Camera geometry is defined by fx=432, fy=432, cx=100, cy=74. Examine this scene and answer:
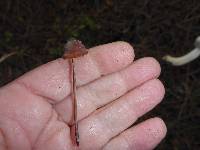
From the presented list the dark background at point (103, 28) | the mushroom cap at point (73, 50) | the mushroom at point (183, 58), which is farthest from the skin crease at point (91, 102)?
the dark background at point (103, 28)

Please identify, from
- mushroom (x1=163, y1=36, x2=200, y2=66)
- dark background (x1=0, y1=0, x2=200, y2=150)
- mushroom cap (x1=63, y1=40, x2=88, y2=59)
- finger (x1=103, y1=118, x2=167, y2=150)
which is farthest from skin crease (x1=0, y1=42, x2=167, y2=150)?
dark background (x1=0, y1=0, x2=200, y2=150)

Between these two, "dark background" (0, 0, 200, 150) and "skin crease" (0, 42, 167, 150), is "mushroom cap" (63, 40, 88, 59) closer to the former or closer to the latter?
"skin crease" (0, 42, 167, 150)

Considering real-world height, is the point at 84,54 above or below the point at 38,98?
above

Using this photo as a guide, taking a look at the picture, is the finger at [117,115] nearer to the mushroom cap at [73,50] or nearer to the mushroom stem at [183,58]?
the mushroom cap at [73,50]

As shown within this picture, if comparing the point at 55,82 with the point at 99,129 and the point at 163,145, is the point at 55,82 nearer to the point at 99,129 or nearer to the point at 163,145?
the point at 99,129

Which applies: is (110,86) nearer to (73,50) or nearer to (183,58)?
(73,50)

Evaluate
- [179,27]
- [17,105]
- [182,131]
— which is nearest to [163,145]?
[182,131]

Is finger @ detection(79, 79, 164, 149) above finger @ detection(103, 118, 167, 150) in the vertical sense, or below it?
above
